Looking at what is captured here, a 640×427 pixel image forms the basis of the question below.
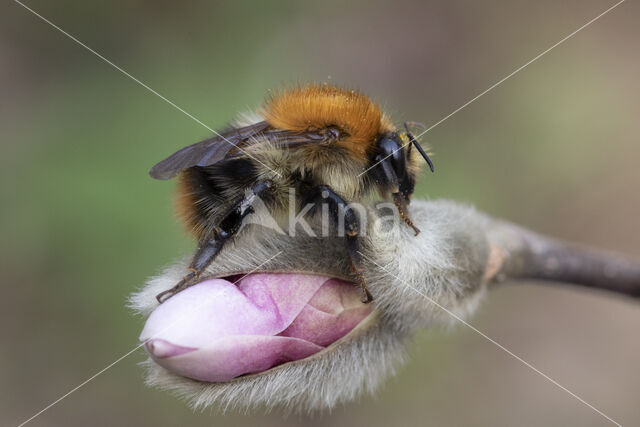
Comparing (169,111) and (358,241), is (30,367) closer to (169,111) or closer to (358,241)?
(169,111)

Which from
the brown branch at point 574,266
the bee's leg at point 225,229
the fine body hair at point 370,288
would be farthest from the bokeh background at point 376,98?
the bee's leg at point 225,229

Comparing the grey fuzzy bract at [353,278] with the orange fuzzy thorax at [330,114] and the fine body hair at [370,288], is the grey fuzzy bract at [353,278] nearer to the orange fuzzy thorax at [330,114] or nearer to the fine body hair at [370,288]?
the fine body hair at [370,288]

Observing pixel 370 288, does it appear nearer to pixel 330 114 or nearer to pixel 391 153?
pixel 391 153

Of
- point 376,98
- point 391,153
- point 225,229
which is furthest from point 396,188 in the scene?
point 376,98

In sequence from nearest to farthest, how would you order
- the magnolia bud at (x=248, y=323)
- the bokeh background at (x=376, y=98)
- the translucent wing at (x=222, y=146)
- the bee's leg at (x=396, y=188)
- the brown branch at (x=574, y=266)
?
the magnolia bud at (x=248, y=323) → the translucent wing at (x=222, y=146) → the bee's leg at (x=396, y=188) → the brown branch at (x=574, y=266) → the bokeh background at (x=376, y=98)

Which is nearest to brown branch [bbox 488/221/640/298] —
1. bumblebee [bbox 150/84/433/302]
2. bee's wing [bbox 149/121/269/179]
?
bumblebee [bbox 150/84/433/302]

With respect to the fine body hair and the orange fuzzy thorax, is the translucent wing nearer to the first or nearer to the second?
the orange fuzzy thorax
